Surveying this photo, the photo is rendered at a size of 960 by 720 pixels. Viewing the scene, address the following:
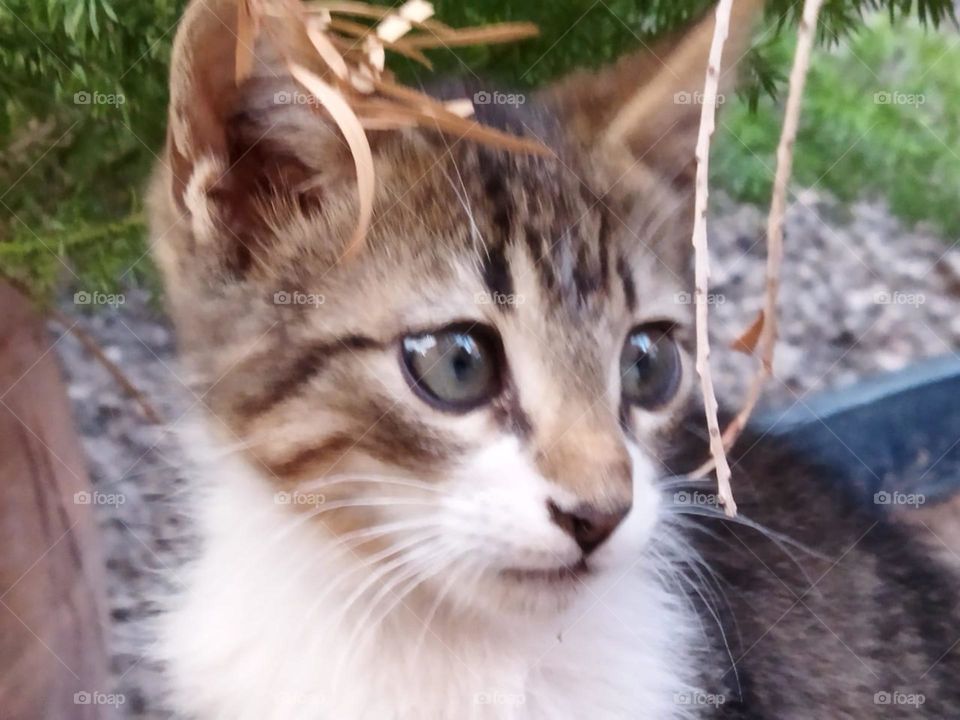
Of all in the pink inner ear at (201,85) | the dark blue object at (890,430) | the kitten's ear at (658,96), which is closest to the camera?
the pink inner ear at (201,85)

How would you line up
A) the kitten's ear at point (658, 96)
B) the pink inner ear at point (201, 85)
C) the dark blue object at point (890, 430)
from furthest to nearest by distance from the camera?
the dark blue object at point (890, 430) → the kitten's ear at point (658, 96) → the pink inner ear at point (201, 85)

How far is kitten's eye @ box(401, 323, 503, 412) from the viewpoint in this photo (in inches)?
20.1

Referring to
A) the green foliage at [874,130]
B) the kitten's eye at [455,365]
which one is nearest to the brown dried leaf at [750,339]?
the green foliage at [874,130]

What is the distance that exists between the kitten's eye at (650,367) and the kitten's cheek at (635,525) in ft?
0.19

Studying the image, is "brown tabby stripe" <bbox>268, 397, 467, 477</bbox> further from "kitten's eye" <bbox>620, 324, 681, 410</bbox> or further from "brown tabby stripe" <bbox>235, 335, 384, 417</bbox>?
"kitten's eye" <bbox>620, 324, 681, 410</bbox>

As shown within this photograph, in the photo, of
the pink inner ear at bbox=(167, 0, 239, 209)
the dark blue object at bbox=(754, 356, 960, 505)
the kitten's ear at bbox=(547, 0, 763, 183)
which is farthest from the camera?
the dark blue object at bbox=(754, 356, 960, 505)

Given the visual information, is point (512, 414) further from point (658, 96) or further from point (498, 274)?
point (658, 96)

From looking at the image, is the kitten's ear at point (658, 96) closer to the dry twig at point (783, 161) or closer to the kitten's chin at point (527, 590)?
the dry twig at point (783, 161)

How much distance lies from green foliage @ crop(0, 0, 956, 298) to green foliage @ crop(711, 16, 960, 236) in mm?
17

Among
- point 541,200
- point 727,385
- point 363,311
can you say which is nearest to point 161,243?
point 363,311

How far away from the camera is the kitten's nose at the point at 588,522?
47 cm

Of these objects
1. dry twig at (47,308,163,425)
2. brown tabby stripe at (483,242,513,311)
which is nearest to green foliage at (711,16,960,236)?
brown tabby stripe at (483,242,513,311)

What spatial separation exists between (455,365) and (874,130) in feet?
1.49

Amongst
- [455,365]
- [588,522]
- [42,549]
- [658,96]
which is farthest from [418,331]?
[42,549]
